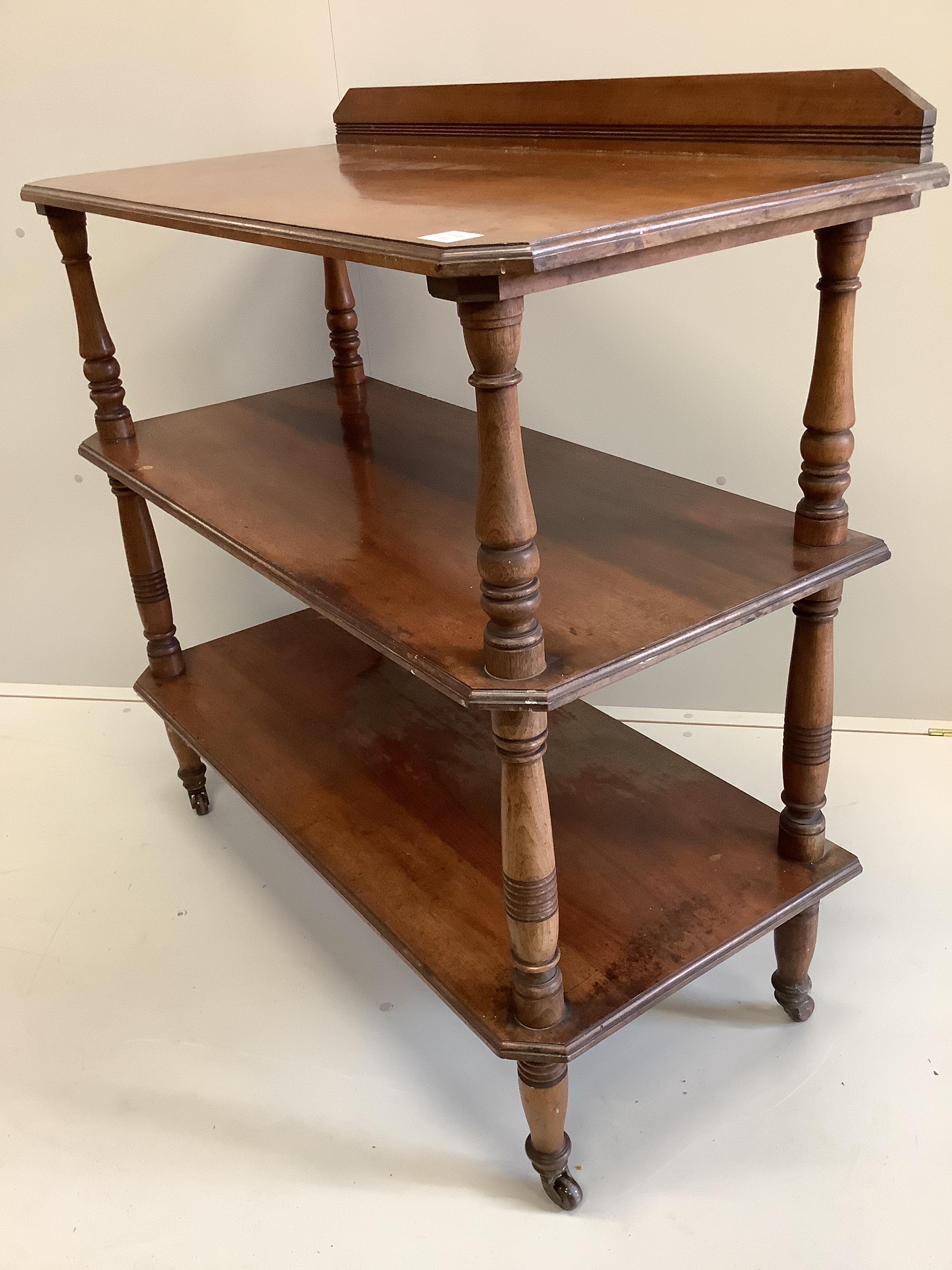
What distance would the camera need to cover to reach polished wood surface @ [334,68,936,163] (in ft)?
4.92

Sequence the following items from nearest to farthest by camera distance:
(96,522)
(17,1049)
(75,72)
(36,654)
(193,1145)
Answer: (193,1145)
(17,1049)
(75,72)
(96,522)
(36,654)

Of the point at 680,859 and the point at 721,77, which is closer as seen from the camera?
the point at 721,77

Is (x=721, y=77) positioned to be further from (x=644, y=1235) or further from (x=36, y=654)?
(x=36, y=654)

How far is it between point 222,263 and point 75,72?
543 millimetres

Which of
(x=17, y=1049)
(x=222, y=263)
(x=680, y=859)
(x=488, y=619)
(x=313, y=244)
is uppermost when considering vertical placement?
(x=313, y=244)

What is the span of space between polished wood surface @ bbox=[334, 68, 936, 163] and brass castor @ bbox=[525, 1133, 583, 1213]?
1.58 metres

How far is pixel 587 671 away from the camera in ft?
4.91

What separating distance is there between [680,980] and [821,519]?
0.77 metres

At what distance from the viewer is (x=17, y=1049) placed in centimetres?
229

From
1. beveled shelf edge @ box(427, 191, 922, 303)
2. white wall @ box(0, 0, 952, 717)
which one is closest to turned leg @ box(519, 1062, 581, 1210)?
beveled shelf edge @ box(427, 191, 922, 303)

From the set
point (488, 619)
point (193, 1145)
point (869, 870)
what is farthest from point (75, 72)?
point (869, 870)

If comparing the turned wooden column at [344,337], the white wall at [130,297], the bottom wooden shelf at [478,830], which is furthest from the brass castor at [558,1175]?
the white wall at [130,297]

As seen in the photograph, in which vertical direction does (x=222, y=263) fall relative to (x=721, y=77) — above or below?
below

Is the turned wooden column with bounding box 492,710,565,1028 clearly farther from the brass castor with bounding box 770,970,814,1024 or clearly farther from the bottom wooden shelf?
the brass castor with bounding box 770,970,814,1024
